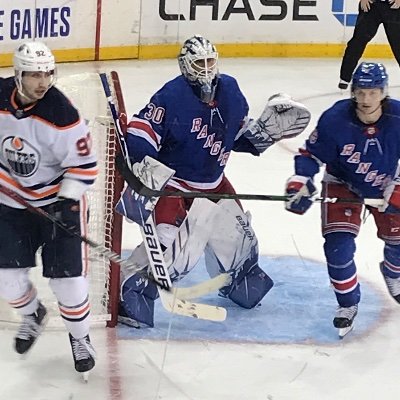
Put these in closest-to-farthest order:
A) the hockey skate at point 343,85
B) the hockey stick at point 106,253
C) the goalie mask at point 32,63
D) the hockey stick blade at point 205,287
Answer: the goalie mask at point 32,63 < the hockey stick at point 106,253 < the hockey stick blade at point 205,287 < the hockey skate at point 343,85

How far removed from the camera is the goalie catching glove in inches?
141

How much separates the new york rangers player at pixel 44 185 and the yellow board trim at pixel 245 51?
3869 millimetres

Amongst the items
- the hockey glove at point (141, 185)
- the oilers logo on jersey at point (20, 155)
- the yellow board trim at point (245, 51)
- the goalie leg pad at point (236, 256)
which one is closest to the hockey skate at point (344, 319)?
the goalie leg pad at point (236, 256)

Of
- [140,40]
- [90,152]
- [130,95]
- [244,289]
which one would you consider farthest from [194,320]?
[140,40]

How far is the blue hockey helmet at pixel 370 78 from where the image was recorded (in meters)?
3.21

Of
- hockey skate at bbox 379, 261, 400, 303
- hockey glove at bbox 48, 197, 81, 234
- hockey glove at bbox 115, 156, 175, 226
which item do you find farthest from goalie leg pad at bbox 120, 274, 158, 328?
hockey skate at bbox 379, 261, 400, 303

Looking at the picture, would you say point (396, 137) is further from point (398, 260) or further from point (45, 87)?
point (45, 87)

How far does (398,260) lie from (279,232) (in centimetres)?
86

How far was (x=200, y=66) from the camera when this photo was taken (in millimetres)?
3377

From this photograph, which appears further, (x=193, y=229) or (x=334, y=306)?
(x=334, y=306)

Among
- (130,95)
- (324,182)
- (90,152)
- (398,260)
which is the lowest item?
(130,95)

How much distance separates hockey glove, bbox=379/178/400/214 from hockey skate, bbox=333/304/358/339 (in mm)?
343

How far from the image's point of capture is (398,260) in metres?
3.56

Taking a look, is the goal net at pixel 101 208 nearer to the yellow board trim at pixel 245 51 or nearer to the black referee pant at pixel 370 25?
the black referee pant at pixel 370 25
